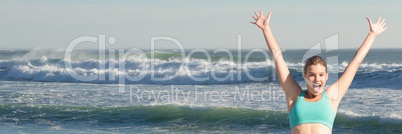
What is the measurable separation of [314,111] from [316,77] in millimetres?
198

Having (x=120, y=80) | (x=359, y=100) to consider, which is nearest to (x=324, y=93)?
(x=359, y=100)

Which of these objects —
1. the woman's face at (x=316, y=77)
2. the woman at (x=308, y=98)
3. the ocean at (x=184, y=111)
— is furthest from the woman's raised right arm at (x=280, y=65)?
the ocean at (x=184, y=111)

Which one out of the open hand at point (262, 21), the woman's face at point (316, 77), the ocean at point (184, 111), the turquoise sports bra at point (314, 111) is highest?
the open hand at point (262, 21)

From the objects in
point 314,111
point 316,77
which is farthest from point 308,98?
point 316,77

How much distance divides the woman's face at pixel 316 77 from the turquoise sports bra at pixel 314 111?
9cm

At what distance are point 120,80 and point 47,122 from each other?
53.1ft

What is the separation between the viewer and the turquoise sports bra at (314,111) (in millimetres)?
2996

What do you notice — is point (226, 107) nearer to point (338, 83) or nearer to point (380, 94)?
point (380, 94)

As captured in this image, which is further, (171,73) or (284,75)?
(171,73)

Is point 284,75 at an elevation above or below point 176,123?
above

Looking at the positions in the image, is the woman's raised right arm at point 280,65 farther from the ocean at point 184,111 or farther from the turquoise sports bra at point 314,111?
the ocean at point 184,111

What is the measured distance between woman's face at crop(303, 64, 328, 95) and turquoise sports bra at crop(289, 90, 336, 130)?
87 millimetres

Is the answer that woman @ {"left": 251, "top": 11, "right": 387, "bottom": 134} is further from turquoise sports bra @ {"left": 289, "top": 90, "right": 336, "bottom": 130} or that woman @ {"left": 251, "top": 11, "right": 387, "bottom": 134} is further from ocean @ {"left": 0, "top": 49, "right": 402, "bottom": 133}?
ocean @ {"left": 0, "top": 49, "right": 402, "bottom": 133}

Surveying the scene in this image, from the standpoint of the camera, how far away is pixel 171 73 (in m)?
32.6
